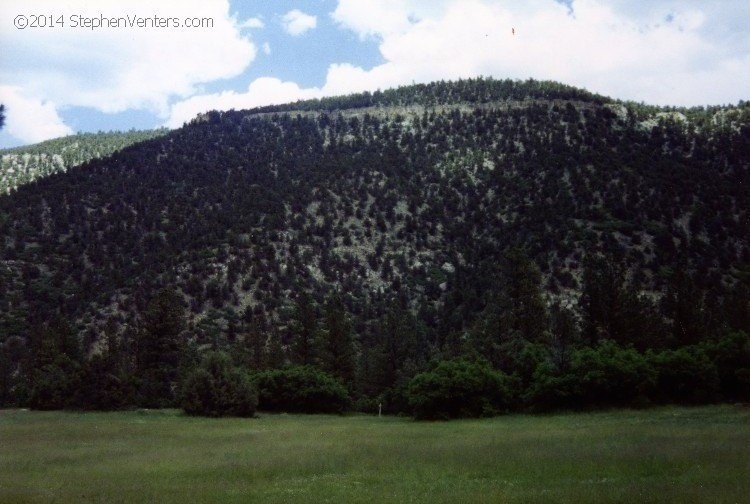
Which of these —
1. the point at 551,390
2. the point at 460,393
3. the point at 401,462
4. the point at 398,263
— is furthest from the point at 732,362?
the point at 398,263

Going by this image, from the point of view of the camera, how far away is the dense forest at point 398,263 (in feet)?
174

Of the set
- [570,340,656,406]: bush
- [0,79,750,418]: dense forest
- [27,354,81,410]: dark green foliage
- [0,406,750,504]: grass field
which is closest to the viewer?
[0,406,750,504]: grass field

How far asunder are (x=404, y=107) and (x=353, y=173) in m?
50.1

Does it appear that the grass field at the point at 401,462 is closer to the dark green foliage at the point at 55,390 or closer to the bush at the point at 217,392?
the bush at the point at 217,392

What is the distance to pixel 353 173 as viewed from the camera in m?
157

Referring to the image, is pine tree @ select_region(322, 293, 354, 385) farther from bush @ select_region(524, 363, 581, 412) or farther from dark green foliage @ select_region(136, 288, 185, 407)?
bush @ select_region(524, 363, 581, 412)

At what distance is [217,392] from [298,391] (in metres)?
9.69

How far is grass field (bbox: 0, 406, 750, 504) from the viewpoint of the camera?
1839 centimetres

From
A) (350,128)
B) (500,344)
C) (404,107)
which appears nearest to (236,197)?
(350,128)

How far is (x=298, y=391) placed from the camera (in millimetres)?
60094

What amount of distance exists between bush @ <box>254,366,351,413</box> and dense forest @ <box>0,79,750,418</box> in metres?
0.21

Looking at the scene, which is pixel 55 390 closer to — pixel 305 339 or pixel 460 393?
pixel 305 339

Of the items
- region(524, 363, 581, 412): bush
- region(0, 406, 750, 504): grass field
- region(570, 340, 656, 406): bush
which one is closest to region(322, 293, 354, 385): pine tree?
region(524, 363, 581, 412): bush

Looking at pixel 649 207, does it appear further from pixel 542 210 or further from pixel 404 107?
pixel 404 107
